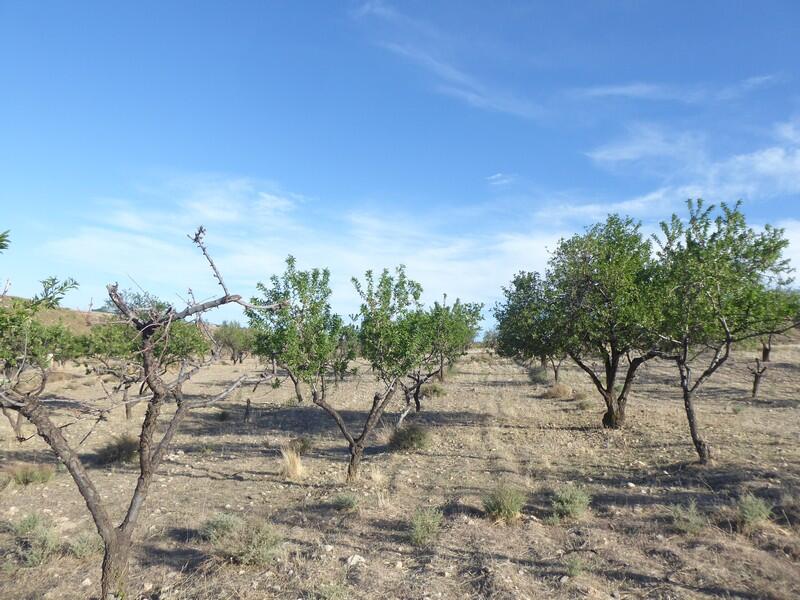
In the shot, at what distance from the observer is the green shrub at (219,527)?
9.38 metres

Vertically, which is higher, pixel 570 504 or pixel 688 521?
pixel 688 521

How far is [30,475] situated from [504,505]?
13.9 metres

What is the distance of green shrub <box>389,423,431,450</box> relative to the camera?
58.7ft

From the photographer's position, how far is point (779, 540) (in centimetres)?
852

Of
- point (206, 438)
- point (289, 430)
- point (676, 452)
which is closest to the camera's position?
point (676, 452)

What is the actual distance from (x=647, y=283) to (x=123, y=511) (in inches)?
709

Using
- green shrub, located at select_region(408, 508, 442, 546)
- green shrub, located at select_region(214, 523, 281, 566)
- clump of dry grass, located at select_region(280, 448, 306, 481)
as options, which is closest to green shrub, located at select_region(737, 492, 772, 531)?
green shrub, located at select_region(408, 508, 442, 546)

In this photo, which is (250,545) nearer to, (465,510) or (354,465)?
(465,510)

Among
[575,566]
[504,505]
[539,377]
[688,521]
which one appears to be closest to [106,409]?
[575,566]

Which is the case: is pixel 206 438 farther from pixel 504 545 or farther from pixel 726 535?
pixel 726 535

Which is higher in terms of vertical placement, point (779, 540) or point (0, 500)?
point (779, 540)

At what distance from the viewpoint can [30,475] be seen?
583 inches

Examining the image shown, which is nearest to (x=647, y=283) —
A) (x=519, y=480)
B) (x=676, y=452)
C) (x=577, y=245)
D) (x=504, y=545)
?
(x=577, y=245)

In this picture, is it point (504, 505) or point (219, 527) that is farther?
point (504, 505)
